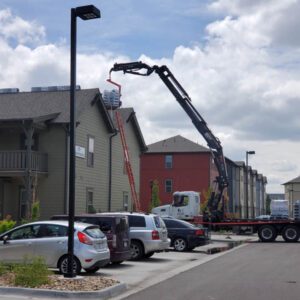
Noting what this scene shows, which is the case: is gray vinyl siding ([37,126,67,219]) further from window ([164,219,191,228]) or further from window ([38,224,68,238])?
Result: window ([38,224,68,238])

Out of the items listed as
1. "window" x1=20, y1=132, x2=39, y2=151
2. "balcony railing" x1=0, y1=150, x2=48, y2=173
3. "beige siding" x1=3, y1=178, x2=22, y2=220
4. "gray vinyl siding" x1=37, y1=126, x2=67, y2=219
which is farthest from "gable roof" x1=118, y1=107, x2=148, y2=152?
"balcony railing" x1=0, y1=150, x2=48, y2=173

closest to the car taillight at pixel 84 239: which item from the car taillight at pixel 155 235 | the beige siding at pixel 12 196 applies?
the car taillight at pixel 155 235

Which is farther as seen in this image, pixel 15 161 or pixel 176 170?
pixel 176 170

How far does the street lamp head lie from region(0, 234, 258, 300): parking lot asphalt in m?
5.94

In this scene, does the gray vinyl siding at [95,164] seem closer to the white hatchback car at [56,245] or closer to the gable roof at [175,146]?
the white hatchback car at [56,245]

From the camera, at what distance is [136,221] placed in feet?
66.9

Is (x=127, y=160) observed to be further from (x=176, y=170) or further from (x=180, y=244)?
(x=176, y=170)

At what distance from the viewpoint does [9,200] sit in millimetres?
31797

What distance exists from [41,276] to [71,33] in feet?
18.1

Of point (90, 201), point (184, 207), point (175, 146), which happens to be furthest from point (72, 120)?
point (175, 146)

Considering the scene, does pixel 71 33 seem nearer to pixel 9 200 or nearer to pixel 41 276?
pixel 41 276

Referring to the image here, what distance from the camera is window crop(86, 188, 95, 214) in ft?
109

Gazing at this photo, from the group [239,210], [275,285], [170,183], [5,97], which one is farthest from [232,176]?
[275,285]

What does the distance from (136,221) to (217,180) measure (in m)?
A: 14.7
